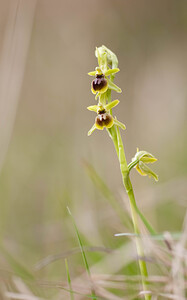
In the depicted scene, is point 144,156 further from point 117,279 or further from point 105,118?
point 117,279

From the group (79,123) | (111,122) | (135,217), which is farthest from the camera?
(79,123)

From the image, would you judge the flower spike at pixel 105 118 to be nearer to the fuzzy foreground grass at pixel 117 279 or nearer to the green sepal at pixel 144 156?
the green sepal at pixel 144 156

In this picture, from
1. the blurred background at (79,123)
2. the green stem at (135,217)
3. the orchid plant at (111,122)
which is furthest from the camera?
the blurred background at (79,123)

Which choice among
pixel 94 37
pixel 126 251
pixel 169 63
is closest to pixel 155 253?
pixel 126 251

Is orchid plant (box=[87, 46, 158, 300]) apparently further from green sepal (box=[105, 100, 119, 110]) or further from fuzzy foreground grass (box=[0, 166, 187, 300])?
fuzzy foreground grass (box=[0, 166, 187, 300])

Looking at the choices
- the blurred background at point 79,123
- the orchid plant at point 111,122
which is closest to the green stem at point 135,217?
the orchid plant at point 111,122

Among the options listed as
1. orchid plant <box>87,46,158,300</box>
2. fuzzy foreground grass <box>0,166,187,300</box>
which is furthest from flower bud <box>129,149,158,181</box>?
fuzzy foreground grass <box>0,166,187,300</box>

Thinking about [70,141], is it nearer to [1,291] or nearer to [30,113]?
[30,113]

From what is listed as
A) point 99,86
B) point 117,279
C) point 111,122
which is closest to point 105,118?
point 111,122
